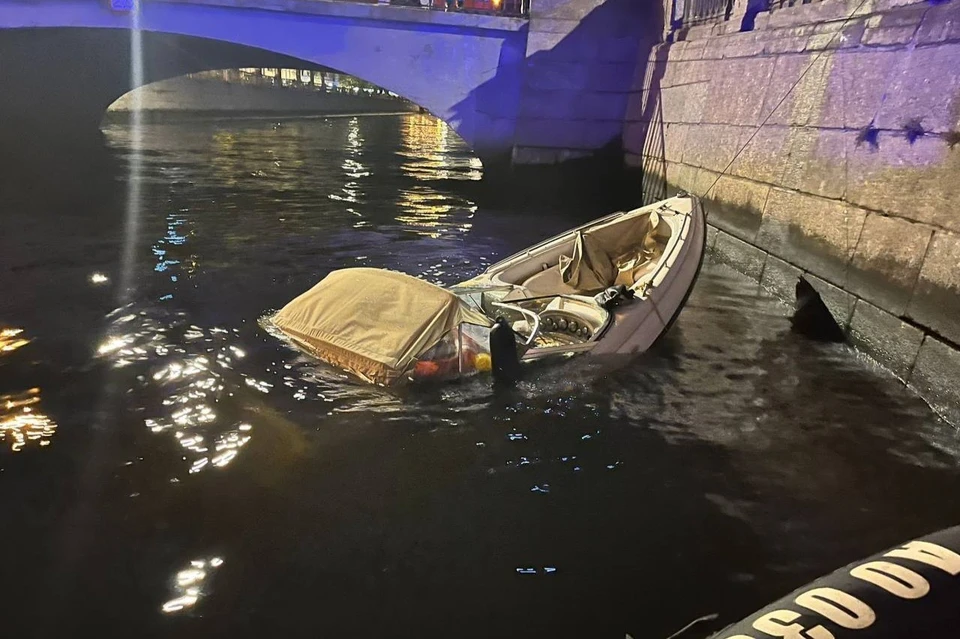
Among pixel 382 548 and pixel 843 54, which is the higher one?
pixel 843 54

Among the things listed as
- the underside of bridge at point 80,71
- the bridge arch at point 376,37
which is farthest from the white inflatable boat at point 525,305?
the underside of bridge at point 80,71

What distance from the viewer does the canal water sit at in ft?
10.9

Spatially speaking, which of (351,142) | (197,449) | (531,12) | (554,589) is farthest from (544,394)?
(351,142)

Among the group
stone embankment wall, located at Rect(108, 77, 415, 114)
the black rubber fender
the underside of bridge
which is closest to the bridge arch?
the underside of bridge

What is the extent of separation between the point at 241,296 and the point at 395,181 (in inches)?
439

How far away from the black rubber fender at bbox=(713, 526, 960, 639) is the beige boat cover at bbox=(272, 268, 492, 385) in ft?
10.8

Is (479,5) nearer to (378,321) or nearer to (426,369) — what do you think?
(378,321)

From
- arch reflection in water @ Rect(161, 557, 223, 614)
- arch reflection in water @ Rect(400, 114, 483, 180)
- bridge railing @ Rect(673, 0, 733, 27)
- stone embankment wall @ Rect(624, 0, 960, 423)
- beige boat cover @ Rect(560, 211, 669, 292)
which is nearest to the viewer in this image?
arch reflection in water @ Rect(161, 557, 223, 614)

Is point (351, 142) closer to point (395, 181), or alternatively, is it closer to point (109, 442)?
point (395, 181)

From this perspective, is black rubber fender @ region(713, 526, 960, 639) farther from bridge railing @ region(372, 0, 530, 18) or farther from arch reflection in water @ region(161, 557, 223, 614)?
bridge railing @ region(372, 0, 530, 18)

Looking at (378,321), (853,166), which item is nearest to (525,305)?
(378,321)

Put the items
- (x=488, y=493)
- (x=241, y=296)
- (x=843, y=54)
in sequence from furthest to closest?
(x=241, y=296)
(x=843, y=54)
(x=488, y=493)

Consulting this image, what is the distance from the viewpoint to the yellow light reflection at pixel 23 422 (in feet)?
14.7

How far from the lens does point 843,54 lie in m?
7.11
